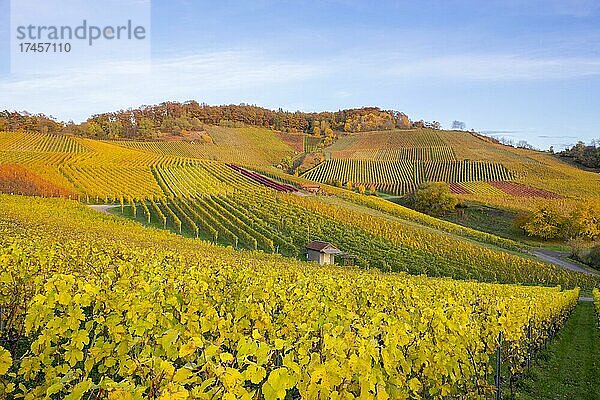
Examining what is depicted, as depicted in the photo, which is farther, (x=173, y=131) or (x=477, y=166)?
(x=173, y=131)

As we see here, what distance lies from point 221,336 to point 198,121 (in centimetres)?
12207

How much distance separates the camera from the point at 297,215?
38188mm

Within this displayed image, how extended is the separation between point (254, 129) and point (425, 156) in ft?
176

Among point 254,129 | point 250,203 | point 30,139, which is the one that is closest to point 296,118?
point 254,129

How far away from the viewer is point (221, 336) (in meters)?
4.81

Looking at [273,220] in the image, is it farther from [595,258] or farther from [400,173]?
[400,173]

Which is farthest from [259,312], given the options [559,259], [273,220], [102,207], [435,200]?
[435,200]

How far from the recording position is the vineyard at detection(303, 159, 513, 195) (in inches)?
2953

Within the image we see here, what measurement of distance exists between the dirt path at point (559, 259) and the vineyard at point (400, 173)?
2996 centimetres

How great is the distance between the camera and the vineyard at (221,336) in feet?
9.86

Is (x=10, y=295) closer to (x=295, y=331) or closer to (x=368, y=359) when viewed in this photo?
(x=295, y=331)

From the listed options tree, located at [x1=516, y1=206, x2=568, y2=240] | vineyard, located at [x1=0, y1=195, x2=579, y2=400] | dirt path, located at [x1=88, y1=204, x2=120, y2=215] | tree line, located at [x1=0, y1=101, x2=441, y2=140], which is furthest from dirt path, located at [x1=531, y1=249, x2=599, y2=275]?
tree line, located at [x1=0, y1=101, x2=441, y2=140]

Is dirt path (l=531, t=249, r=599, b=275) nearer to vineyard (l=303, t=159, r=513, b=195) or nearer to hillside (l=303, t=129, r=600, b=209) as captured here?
hillside (l=303, t=129, r=600, b=209)

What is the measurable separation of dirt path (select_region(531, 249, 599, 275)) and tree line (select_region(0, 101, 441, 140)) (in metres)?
82.0
